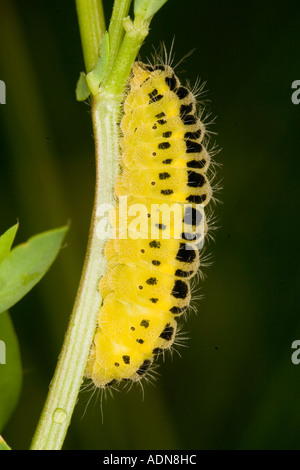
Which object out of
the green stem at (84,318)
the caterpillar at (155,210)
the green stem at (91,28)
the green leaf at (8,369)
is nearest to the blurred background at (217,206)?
the caterpillar at (155,210)

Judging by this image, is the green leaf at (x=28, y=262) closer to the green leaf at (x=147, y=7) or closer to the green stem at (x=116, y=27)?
the green stem at (x=116, y=27)

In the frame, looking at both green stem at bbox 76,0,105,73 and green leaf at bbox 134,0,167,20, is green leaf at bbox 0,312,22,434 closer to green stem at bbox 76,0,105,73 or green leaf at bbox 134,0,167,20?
green stem at bbox 76,0,105,73

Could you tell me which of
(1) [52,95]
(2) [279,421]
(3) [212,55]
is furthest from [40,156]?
(2) [279,421]

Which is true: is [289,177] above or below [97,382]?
above

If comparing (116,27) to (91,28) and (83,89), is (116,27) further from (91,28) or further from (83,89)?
(83,89)

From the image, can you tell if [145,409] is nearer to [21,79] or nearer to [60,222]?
[60,222]

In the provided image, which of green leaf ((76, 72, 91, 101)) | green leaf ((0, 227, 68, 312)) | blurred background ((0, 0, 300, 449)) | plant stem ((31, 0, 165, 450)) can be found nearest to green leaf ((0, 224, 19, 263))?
green leaf ((0, 227, 68, 312))
